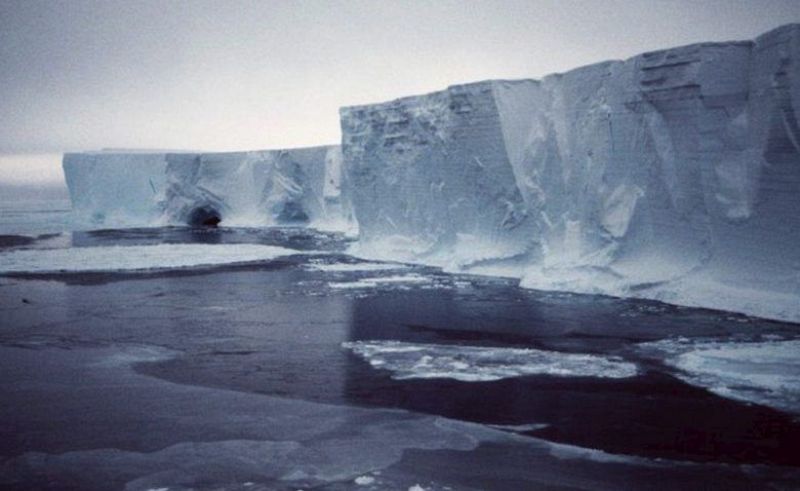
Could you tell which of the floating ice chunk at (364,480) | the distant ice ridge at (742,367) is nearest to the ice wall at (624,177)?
the distant ice ridge at (742,367)

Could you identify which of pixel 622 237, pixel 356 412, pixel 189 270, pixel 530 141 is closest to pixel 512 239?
pixel 530 141

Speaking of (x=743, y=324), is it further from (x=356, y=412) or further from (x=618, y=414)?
(x=356, y=412)

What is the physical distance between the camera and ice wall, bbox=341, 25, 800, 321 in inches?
336

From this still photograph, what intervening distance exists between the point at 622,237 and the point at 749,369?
15.9 feet

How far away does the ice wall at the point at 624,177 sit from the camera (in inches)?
336

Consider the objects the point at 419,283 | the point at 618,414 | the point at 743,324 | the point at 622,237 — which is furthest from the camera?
the point at 419,283

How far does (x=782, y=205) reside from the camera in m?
8.41

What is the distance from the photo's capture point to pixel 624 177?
35.3 ft

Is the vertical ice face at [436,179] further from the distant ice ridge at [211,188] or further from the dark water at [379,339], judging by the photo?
the distant ice ridge at [211,188]

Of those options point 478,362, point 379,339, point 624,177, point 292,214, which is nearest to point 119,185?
point 292,214

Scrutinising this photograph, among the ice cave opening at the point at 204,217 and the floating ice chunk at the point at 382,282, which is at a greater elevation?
the ice cave opening at the point at 204,217

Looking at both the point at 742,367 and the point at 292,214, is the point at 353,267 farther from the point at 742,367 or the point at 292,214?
the point at 292,214

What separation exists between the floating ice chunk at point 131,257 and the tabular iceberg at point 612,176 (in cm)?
303

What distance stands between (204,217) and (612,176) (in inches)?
909
